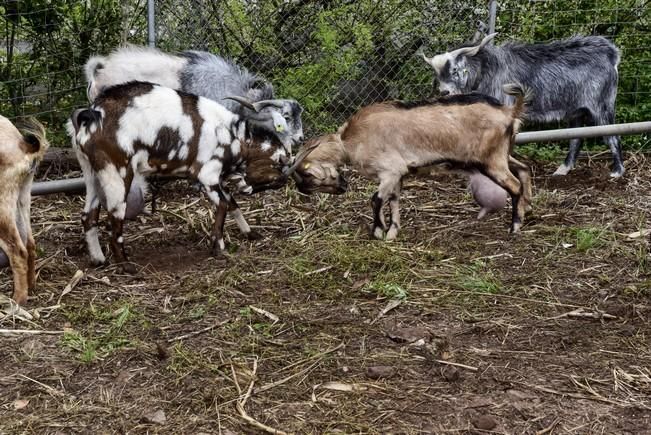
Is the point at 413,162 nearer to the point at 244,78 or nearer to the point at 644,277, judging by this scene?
the point at 644,277

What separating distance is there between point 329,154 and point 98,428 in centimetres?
320

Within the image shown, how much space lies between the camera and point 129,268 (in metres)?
5.51

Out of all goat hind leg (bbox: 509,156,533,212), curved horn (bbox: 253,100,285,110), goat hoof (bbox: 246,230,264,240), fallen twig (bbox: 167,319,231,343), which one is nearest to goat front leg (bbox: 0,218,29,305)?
fallen twig (bbox: 167,319,231,343)

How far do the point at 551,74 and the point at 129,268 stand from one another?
15.9ft

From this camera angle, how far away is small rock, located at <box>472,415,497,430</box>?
11.4ft

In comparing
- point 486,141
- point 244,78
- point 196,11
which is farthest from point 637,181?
point 196,11

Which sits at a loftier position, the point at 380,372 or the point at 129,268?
the point at 380,372

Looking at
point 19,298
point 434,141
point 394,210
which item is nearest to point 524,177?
point 434,141

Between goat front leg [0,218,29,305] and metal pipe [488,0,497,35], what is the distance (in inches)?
215

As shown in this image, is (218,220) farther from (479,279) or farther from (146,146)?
(479,279)

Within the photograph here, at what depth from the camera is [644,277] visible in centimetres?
511

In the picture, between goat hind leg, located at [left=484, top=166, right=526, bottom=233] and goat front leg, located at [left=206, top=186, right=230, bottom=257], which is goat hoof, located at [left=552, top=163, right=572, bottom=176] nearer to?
goat hind leg, located at [left=484, top=166, right=526, bottom=233]

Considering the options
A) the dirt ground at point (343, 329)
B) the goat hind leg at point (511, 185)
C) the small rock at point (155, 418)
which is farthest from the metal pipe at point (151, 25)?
the small rock at point (155, 418)

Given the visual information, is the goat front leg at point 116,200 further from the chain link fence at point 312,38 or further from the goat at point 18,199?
the chain link fence at point 312,38
